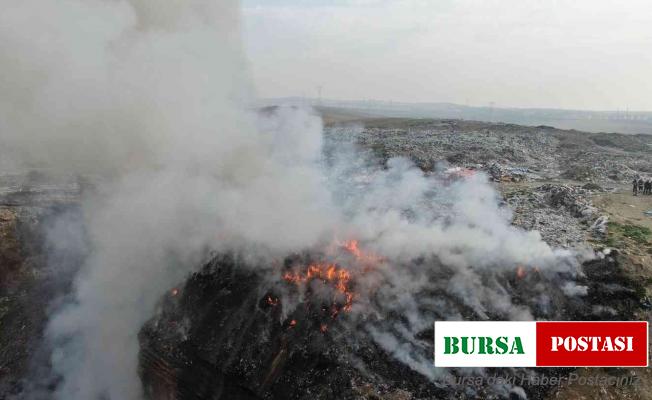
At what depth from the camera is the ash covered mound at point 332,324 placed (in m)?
11.0

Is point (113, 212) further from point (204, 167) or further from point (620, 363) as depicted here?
point (620, 363)

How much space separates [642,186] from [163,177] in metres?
24.0

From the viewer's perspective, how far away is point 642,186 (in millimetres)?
23219

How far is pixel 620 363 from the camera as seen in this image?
427 inches

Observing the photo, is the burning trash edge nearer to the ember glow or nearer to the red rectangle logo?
the red rectangle logo

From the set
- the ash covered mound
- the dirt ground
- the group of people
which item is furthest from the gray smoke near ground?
the group of people

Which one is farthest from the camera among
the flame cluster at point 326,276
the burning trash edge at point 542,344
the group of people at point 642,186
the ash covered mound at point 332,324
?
the group of people at point 642,186

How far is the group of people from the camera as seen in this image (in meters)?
22.7

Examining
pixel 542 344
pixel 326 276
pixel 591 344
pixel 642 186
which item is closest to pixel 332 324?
pixel 326 276

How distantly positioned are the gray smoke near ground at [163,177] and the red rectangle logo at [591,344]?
121cm

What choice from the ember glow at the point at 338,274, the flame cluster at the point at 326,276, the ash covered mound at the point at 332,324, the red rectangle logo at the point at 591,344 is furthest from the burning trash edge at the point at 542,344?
the flame cluster at the point at 326,276

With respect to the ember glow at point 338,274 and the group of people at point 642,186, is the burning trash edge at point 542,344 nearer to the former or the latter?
the ember glow at point 338,274

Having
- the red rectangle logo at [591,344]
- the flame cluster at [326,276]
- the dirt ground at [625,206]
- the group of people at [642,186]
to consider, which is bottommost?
the red rectangle logo at [591,344]

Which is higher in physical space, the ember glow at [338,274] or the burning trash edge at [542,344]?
the ember glow at [338,274]
